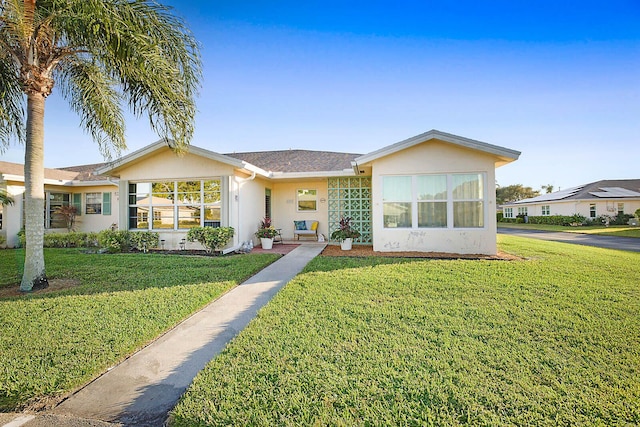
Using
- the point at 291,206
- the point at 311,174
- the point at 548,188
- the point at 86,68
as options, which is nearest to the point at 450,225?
the point at 311,174

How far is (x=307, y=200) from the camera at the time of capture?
15008 mm

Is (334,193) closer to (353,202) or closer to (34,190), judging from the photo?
(353,202)

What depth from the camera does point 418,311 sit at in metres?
4.82

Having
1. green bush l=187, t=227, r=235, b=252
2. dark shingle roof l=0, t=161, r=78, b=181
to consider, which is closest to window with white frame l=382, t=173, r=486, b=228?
green bush l=187, t=227, r=235, b=252

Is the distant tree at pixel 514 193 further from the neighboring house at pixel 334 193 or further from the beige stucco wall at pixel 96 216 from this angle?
the beige stucco wall at pixel 96 216

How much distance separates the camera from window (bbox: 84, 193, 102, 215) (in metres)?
15.8

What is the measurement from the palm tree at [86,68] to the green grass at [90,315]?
5.40 ft

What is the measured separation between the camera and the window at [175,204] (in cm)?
1183

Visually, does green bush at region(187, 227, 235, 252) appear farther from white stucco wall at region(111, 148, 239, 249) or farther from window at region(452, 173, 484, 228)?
window at region(452, 173, 484, 228)

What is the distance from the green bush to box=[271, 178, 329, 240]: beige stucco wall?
4255 millimetres

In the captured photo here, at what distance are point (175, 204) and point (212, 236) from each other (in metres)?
2.61

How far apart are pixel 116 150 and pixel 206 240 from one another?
408 centimetres

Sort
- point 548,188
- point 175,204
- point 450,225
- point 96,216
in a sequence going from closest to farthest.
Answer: point 450,225 → point 175,204 → point 96,216 → point 548,188

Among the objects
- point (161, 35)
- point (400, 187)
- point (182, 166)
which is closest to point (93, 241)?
point (182, 166)
